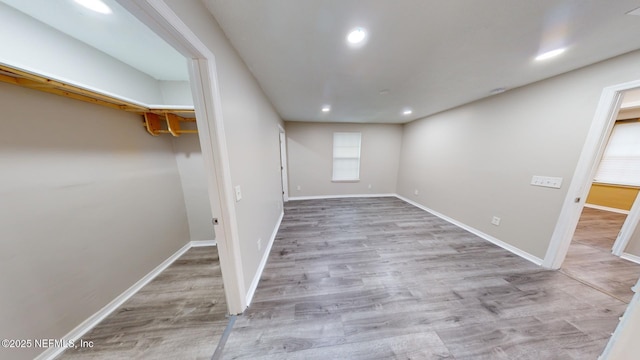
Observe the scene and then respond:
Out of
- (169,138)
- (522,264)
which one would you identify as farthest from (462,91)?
(169,138)

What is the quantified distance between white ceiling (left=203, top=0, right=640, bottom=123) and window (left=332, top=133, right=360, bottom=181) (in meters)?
2.46

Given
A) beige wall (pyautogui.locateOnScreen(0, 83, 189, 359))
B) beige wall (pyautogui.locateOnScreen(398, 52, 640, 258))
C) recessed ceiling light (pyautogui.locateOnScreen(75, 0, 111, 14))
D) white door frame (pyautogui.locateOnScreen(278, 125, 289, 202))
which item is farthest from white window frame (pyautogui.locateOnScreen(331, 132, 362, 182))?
recessed ceiling light (pyautogui.locateOnScreen(75, 0, 111, 14))

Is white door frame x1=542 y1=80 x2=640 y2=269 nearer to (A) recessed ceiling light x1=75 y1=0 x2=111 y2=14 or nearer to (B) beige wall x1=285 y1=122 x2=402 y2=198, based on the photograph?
(B) beige wall x1=285 y1=122 x2=402 y2=198

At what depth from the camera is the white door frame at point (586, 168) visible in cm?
167

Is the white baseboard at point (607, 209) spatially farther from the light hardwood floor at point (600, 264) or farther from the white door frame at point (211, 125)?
the white door frame at point (211, 125)

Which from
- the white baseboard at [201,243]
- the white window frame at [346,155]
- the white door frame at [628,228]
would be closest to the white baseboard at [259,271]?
the white baseboard at [201,243]

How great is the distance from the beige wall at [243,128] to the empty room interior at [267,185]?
0.02m

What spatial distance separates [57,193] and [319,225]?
9.43ft

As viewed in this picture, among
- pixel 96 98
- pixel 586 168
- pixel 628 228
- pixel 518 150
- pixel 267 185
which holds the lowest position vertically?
pixel 628 228

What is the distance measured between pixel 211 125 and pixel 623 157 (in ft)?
25.8

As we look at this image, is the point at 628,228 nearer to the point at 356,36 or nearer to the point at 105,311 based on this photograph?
the point at 356,36

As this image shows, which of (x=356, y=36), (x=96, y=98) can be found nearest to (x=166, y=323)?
(x=96, y=98)

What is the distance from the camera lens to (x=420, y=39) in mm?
1358

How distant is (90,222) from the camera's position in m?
1.44
